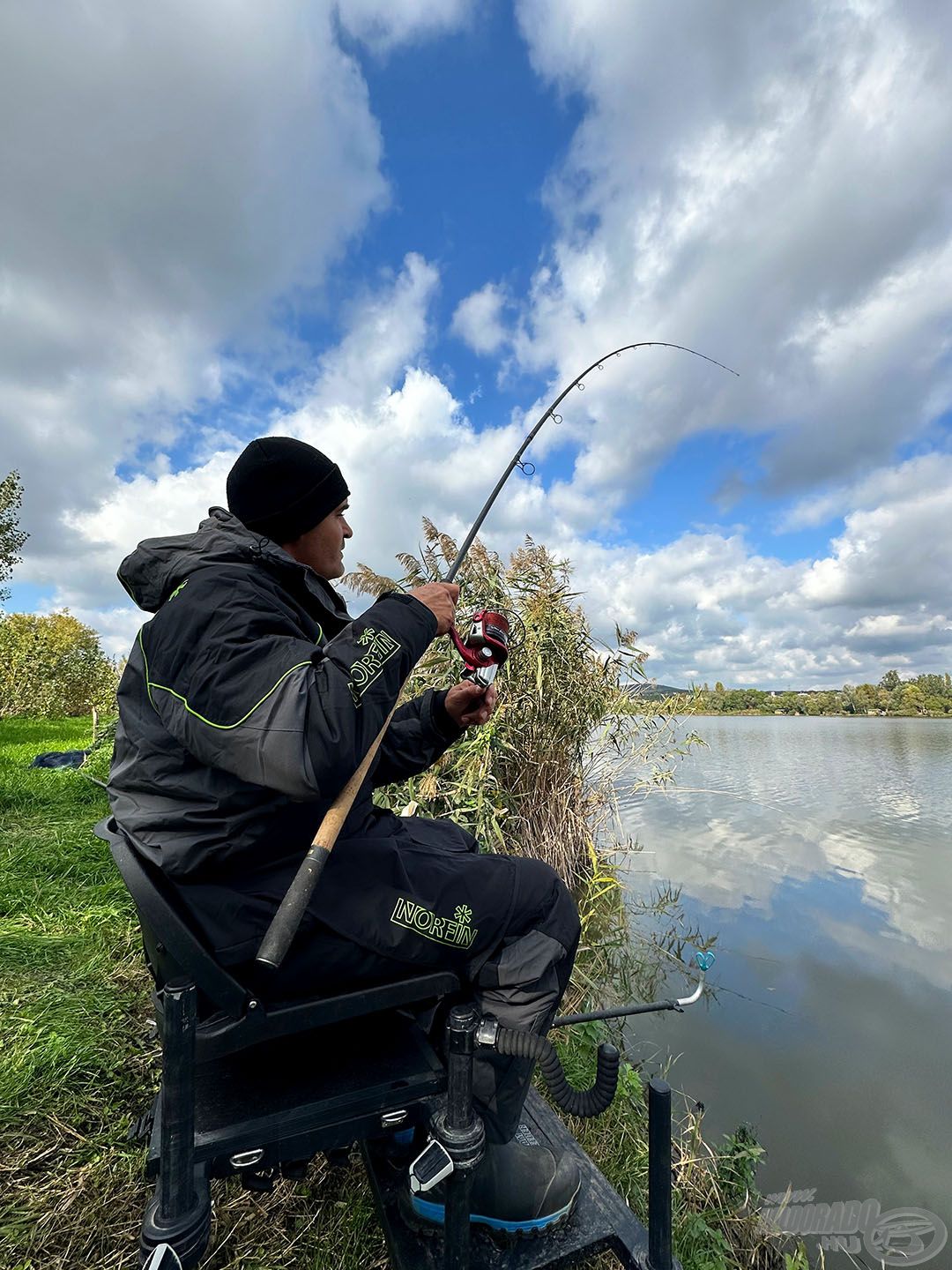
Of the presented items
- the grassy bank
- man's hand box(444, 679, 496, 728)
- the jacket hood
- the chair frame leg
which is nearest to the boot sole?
the grassy bank

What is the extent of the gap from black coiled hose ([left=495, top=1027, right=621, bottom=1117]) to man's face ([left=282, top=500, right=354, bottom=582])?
1374 millimetres

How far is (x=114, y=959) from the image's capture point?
10.4 ft

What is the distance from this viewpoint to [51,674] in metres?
20.0

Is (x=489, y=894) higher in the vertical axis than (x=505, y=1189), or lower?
higher

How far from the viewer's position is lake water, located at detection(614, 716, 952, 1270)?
9.39ft

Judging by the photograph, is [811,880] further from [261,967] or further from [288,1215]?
[261,967]

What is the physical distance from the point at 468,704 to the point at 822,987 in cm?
363

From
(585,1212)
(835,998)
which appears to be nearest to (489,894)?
(585,1212)

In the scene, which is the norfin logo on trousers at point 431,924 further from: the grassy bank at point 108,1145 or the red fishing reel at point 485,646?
the grassy bank at point 108,1145

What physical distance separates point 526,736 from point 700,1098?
2.37 meters

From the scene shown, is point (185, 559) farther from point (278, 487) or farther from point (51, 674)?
point (51, 674)

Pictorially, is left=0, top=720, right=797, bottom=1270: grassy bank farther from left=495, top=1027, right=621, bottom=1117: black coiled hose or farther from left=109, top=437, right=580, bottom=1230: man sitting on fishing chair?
left=495, top=1027, right=621, bottom=1117: black coiled hose

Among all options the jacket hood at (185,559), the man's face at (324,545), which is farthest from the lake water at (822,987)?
the jacket hood at (185,559)

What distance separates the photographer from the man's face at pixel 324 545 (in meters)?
1.94
